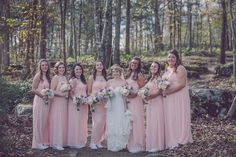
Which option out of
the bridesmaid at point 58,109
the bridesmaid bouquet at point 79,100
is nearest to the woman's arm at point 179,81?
the bridesmaid bouquet at point 79,100

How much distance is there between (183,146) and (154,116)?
1142 millimetres

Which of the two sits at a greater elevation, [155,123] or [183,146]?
[155,123]

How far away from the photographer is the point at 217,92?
14.3 metres

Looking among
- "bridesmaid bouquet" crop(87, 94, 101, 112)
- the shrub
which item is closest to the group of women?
"bridesmaid bouquet" crop(87, 94, 101, 112)

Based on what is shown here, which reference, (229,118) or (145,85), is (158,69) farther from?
(229,118)

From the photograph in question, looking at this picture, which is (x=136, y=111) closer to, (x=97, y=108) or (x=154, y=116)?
(x=154, y=116)

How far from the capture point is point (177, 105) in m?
10.5

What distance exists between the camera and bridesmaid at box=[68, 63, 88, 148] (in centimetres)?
1126

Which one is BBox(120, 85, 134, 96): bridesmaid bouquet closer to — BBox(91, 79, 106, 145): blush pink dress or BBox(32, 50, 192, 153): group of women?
BBox(32, 50, 192, 153): group of women

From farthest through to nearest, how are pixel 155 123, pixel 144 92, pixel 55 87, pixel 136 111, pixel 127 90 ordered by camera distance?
pixel 55 87 < pixel 136 111 < pixel 155 123 < pixel 127 90 < pixel 144 92

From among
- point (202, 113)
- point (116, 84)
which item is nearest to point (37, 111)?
point (116, 84)

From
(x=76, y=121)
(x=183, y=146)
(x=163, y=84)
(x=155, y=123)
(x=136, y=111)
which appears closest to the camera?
(x=183, y=146)

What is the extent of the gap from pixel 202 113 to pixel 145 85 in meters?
4.26

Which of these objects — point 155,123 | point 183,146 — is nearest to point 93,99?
point 155,123
